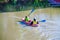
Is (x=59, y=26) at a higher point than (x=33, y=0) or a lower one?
lower

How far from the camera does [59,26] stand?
2.28 m

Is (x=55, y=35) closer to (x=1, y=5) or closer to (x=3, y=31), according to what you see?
(x=3, y=31)

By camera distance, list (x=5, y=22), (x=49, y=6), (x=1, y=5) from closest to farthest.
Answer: (x=5, y=22) → (x=1, y=5) → (x=49, y=6)

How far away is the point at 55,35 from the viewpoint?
6.30 feet

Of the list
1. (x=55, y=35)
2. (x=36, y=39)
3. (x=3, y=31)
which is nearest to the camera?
(x=36, y=39)

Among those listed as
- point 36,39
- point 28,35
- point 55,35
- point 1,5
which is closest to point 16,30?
point 28,35

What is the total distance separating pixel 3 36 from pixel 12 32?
187 mm

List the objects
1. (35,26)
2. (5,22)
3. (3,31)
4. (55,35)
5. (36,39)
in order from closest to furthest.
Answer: (36,39), (55,35), (3,31), (35,26), (5,22)

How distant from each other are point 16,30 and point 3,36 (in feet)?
0.92

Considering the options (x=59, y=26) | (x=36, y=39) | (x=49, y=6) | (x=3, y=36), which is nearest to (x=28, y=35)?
(x=36, y=39)

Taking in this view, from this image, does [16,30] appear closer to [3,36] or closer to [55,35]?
[3,36]

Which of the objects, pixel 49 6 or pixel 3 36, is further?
pixel 49 6

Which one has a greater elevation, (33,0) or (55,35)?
(33,0)

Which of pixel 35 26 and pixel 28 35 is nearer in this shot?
pixel 28 35
